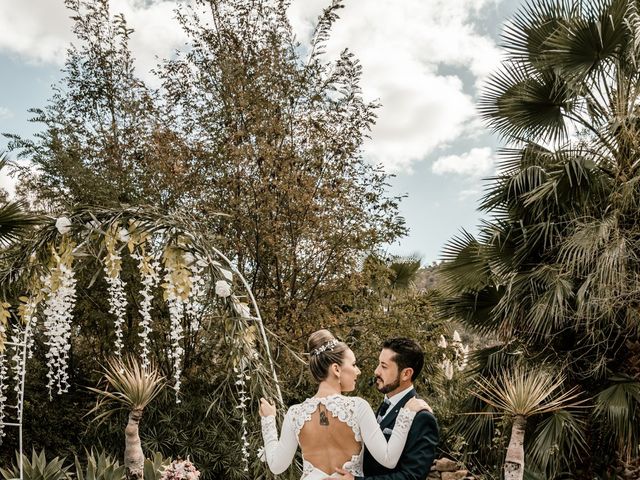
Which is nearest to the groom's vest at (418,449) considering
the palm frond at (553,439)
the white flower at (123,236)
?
the white flower at (123,236)

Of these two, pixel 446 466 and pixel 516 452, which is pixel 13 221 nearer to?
pixel 516 452

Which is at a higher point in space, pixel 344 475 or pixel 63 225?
pixel 63 225

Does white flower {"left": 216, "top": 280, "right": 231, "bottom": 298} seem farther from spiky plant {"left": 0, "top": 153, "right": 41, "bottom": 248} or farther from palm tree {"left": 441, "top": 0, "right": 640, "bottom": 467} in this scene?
palm tree {"left": 441, "top": 0, "right": 640, "bottom": 467}

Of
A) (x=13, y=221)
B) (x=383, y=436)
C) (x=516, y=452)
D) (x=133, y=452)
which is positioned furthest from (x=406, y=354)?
(x=13, y=221)

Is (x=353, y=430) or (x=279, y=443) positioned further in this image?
(x=279, y=443)

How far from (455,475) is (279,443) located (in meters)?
4.94

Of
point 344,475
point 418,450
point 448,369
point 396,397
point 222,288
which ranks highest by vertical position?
point 222,288

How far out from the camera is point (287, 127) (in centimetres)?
843

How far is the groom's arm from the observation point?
9.05 ft

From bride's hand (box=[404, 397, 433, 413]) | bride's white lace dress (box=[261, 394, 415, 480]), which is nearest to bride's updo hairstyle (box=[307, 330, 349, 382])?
bride's white lace dress (box=[261, 394, 415, 480])

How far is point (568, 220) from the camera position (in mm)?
7012

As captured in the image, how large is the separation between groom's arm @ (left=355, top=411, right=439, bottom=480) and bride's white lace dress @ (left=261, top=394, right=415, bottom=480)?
28mm

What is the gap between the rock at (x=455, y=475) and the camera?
24.4ft

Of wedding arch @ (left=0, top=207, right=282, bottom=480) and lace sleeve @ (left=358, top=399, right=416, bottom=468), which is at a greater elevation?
wedding arch @ (left=0, top=207, right=282, bottom=480)
